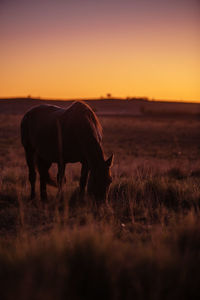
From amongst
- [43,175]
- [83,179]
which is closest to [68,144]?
→ [83,179]

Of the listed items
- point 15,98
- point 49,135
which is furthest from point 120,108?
point 49,135

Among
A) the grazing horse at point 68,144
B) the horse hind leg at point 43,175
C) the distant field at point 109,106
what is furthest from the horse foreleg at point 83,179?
the distant field at point 109,106

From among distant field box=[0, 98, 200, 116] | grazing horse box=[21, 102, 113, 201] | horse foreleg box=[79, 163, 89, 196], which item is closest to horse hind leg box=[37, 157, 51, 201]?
grazing horse box=[21, 102, 113, 201]

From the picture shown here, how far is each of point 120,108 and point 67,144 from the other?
320ft

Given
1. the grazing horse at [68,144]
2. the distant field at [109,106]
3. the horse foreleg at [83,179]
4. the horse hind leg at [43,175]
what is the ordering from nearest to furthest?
the grazing horse at [68,144] < the horse foreleg at [83,179] < the horse hind leg at [43,175] < the distant field at [109,106]

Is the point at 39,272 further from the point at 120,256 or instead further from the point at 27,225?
the point at 27,225

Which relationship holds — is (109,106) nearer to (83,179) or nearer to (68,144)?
(68,144)

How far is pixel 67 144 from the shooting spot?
5438mm

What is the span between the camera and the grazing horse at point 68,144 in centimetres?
442

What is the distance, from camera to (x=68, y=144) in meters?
5.42

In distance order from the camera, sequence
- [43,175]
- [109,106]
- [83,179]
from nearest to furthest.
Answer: [83,179]
[43,175]
[109,106]

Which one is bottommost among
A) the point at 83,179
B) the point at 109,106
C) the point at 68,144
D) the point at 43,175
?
the point at 43,175

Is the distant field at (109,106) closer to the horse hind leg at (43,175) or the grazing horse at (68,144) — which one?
the grazing horse at (68,144)

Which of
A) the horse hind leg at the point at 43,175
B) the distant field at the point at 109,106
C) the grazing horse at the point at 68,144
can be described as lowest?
the horse hind leg at the point at 43,175
